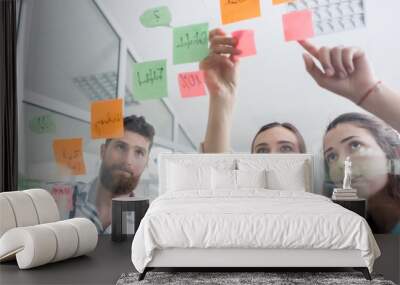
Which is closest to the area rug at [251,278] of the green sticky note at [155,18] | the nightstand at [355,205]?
the nightstand at [355,205]

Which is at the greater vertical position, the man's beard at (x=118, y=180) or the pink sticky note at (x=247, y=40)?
the pink sticky note at (x=247, y=40)

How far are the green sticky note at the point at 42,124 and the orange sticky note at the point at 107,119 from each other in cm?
43

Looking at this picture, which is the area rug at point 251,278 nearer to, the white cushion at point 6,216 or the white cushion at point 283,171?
the white cushion at point 6,216

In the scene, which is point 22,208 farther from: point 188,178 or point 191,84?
point 191,84

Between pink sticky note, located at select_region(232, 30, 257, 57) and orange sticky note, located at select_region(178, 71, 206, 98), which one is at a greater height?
pink sticky note, located at select_region(232, 30, 257, 57)

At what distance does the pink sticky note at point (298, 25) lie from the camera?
19.5 feet

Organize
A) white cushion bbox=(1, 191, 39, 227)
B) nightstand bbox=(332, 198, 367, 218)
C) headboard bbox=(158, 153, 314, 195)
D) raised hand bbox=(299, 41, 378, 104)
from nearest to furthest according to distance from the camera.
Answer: white cushion bbox=(1, 191, 39, 227) → nightstand bbox=(332, 198, 367, 218) → headboard bbox=(158, 153, 314, 195) → raised hand bbox=(299, 41, 378, 104)

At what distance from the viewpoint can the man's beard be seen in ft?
20.1

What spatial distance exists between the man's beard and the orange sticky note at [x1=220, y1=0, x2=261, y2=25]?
6.25ft

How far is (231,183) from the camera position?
17.9ft

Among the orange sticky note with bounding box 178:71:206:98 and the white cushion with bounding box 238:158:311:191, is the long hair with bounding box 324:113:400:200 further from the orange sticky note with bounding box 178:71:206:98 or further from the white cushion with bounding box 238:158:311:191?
the orange sticky note with bounding box 178:71:206:98

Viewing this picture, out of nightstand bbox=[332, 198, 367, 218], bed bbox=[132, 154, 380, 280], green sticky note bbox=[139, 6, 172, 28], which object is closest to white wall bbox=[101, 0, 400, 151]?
green sticky note bbox=[139, 6, 172, 28]

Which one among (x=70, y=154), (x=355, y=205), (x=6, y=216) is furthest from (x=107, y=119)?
(x=355, y=205)

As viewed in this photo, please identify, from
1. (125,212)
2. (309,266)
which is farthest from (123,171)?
(309,266)
